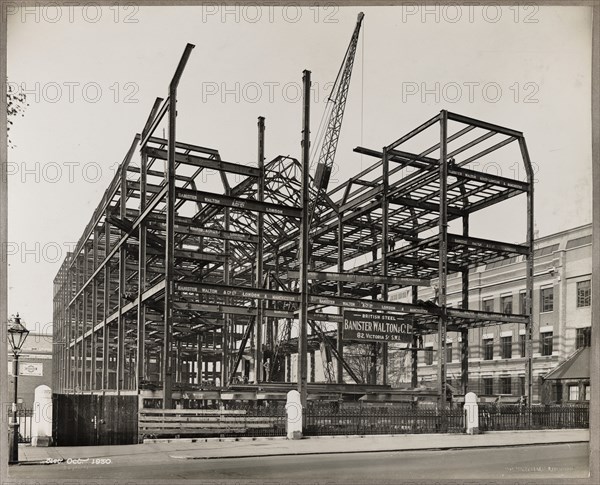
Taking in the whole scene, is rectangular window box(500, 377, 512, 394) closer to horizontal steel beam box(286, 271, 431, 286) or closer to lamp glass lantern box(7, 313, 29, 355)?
horizontal steel beam box(286, 271, 431, 286)

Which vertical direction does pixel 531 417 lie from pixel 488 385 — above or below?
above

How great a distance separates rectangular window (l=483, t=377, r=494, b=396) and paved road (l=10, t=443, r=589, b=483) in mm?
32137

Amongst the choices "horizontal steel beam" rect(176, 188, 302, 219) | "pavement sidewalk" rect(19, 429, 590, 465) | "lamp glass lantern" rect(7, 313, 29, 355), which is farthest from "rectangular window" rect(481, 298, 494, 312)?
"lamp glass lantern" rect(7, 313, 29, 355)

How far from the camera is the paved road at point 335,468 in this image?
46.0 feet

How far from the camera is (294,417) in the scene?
21.6 meters

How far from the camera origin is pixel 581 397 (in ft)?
127

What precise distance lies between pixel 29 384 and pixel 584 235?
4818 cm

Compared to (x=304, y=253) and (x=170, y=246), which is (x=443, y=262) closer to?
(x=304, y=253)

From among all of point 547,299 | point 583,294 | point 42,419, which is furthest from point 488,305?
point 42,419

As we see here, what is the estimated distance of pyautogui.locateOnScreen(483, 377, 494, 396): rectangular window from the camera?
163 feet

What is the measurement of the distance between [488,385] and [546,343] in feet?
22.8

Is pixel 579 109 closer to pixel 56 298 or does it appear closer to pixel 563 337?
pixel 563 337

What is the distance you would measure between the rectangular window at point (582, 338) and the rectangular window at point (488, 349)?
29.6 ft

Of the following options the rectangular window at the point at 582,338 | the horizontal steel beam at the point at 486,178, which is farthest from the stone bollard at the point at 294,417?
the rectangular window at the point at 582,338
